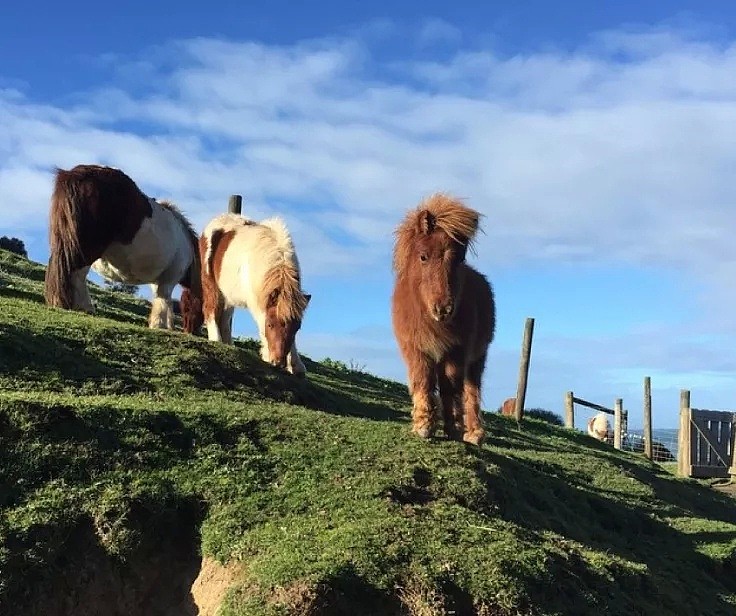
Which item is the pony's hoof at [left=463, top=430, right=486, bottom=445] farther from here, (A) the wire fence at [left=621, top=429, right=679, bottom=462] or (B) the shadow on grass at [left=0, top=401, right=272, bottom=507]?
(A) the wire fence at [left=621, top=429, right=679, bottom=462]

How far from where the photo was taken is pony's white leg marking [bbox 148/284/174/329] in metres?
11.8

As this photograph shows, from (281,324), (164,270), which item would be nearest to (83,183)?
(164,270)

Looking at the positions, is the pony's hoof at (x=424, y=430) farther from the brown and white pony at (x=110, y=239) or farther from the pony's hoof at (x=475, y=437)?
the brown and white pony at (x=110, y=239)

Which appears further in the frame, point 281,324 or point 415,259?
point 281,324

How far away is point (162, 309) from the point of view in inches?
468

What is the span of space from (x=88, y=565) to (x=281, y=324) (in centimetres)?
563

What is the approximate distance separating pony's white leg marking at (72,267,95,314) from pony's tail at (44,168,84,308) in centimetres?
11

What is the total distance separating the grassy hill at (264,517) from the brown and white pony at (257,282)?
2.14 metres

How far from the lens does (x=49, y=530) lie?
521 cm

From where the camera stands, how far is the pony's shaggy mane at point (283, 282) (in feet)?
34.8

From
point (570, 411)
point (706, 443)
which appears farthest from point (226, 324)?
point (570, 411)

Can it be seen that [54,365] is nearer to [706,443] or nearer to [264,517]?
[264,517]

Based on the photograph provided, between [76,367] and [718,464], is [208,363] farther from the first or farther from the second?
[718,464]

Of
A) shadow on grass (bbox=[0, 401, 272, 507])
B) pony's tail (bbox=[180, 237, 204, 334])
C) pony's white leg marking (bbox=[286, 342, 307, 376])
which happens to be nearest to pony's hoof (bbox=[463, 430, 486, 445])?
shadow on grass (bbox=[0, 401, 272, 507])
